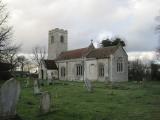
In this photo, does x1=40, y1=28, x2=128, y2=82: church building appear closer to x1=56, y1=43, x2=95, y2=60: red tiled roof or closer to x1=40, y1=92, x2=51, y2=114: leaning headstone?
x1=56, y1=43, x2=95, y2=60: red tiled roof

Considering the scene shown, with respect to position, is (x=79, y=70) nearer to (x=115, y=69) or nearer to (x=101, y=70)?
(x=101, y=70)

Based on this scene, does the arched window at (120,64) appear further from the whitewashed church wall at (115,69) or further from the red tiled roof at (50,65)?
the red tiled roof at (50,65)

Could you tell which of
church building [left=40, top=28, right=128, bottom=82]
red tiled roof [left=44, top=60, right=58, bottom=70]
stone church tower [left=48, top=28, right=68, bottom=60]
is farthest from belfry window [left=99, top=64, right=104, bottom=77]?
stone church tower [left=48, top=28, right=68, bottom=60]

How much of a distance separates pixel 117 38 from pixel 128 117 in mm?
62683

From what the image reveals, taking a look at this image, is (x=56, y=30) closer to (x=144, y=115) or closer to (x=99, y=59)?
(x=99, y=59)

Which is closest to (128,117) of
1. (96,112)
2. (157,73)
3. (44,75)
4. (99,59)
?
(96,112)

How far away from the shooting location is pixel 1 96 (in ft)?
37.6

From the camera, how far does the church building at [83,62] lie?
55.6m

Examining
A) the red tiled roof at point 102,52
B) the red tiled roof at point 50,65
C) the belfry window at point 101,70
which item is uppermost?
the red tiled roof at point 102,52

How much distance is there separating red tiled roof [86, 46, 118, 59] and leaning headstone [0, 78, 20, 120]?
Answer: 1737 inches

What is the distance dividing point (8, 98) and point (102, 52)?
4709 centimetres

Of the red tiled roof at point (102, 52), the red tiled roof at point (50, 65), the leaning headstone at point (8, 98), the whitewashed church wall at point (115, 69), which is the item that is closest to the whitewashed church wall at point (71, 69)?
the red tiled roof at point (50, 65)

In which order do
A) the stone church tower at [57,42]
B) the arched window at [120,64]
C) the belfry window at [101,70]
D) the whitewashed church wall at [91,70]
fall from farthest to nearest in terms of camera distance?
the stone church tower at [57,42] < the whitewashed church wall at [91,70] < the belfry window at [101,70] < the arched window at [120,64]

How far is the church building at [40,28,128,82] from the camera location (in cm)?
5562
